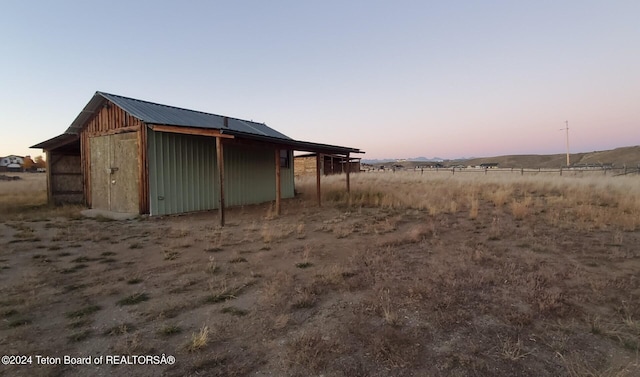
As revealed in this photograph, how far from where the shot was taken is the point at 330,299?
4277 millimetres

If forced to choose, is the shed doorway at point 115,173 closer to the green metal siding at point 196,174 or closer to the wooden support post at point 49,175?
the green metal siding at point 196,174

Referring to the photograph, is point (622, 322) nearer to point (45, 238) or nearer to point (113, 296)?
point (113, 296)

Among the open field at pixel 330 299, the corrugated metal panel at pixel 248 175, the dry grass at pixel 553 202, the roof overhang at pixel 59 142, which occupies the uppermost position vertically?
the roof overhang at pixel 59 142

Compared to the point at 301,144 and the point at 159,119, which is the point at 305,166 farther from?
the point at 159,119

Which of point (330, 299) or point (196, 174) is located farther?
point (196, 174)

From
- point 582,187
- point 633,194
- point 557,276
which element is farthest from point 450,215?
point 582,187

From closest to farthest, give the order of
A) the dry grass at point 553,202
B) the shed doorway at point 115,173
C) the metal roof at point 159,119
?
the dry grass at point 553,202
the metal roof at point 159,119
the shed doorway at point 115,173

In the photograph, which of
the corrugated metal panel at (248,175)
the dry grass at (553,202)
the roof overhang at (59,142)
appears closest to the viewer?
→ the dry grass at (553,202)

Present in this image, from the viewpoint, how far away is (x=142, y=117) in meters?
11.1

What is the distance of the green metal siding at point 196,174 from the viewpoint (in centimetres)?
1130

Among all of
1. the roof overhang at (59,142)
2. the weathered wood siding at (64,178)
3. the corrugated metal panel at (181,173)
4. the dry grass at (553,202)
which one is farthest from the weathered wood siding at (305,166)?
the roof overhang at (59,142)

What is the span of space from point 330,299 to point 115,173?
37.0ft

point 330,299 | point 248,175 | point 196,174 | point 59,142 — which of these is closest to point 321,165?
point 248,175

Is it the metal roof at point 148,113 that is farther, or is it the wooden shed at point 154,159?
the metal roof at point 148,113
